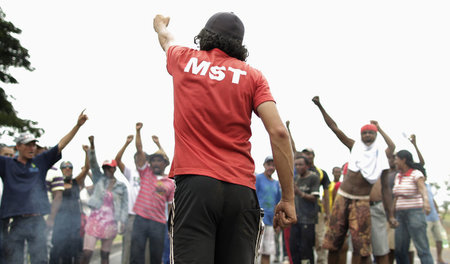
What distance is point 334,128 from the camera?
6.75 m

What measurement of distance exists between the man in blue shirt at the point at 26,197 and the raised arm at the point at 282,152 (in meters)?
3.90

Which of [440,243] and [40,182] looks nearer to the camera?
[40,182]

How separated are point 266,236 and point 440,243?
3.99 metres

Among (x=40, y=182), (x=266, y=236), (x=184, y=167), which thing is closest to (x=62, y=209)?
(x=40, y=182)

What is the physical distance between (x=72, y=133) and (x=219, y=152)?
3979 mm

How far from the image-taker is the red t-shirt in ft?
7.39

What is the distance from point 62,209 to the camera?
7.84 m

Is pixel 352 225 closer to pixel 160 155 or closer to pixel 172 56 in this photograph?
pixel 160 155

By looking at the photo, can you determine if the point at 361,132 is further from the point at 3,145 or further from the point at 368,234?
the point at 3,145

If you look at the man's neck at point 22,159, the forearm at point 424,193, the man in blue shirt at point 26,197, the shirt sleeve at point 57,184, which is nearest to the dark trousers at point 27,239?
the man in blue shirt at point 26,197

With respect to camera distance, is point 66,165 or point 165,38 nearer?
point 165,38

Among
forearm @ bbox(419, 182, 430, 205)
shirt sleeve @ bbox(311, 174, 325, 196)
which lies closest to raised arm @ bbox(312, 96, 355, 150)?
shirt sleeve @ bbox(311, 174, 325, 196)

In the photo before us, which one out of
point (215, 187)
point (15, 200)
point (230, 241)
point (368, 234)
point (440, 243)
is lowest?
point (440, 243)

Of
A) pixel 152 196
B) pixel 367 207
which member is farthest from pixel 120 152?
pixel 367 207
